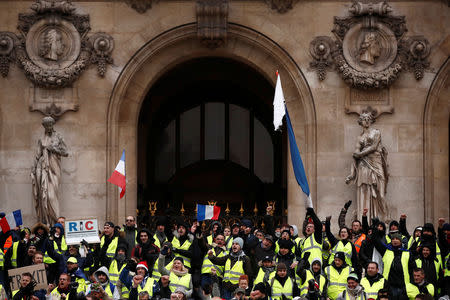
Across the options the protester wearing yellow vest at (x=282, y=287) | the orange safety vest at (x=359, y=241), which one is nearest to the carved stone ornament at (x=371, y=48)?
the orange safety vest at (x=359, y=241)

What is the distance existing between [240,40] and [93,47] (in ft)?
11.9

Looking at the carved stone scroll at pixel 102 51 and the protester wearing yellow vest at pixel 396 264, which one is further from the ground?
the carved stone scroll at pixel 102 51

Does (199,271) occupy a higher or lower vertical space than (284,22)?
lower

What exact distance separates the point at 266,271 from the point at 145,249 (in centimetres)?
260

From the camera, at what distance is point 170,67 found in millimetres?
28391

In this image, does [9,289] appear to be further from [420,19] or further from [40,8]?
[420,19]

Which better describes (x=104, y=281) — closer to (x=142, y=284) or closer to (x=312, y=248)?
(x=142, y=284)

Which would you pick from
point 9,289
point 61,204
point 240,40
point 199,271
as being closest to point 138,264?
point 199,271

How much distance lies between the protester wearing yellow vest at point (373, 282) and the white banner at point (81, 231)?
578 centimetres

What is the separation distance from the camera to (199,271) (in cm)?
2138

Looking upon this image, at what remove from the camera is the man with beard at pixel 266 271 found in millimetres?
19859

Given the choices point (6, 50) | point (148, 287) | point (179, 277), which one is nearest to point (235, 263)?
point (179, 277)

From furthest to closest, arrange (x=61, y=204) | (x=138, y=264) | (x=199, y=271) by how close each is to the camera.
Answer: (x=61, y=204)
(x=199, y=271)
(x=138, y=264)

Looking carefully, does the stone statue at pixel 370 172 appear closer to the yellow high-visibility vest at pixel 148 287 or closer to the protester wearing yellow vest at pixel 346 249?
the protester wearing yellow vest at pixel 346 249
